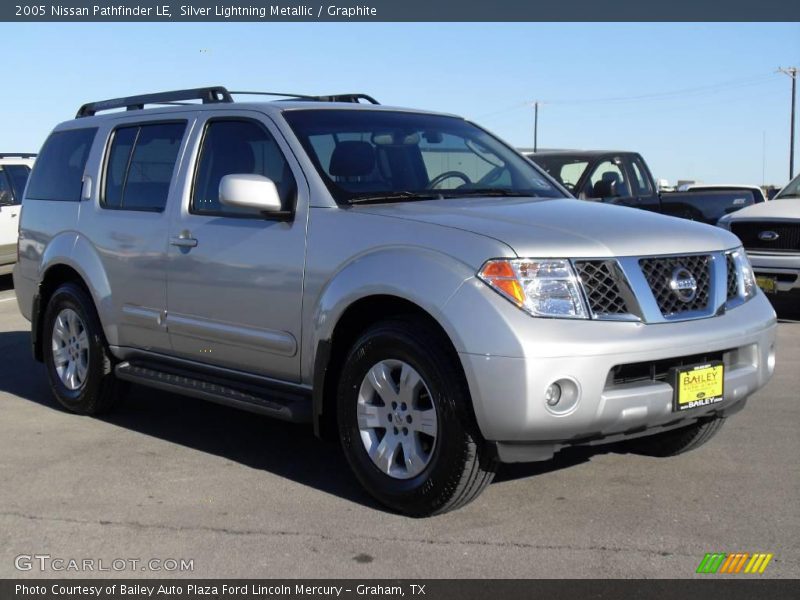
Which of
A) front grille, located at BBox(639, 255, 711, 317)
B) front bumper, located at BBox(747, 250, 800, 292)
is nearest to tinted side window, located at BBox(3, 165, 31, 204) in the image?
front bumper, located at BBox(747, 250, 800, 292)

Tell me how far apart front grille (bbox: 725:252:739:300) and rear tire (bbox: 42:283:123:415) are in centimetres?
378

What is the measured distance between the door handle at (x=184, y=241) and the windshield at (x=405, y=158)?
856 millimetres

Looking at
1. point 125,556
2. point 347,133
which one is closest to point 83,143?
point 347,133

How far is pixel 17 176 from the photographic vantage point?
52.6 ft

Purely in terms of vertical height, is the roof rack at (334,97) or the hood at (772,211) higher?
the roof rack at (334,97)

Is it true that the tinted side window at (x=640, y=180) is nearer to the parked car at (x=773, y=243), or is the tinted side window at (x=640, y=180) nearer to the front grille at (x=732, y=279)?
the parked car at (x=773, y=243)

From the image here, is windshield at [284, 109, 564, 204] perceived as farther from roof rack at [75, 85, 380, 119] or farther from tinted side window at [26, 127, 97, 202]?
tinted side window at [26, 127, 97, 202]

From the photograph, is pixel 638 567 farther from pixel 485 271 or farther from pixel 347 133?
pixel 347 133

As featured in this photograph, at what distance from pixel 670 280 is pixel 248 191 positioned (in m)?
2.03

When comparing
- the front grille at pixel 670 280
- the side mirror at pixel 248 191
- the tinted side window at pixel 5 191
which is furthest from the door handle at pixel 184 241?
the tinted side window at pixel 5 191

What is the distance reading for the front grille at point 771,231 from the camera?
10.8m

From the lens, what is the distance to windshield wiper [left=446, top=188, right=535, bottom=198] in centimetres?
550

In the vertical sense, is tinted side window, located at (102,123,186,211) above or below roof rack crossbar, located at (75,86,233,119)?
below
